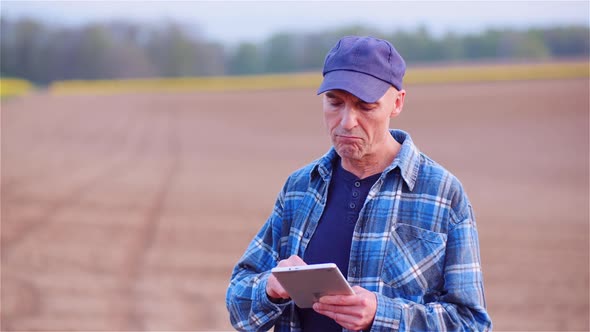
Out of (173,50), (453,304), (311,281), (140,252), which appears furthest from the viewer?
(173,50)

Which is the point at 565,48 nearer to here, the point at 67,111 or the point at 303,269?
the point at 67,111

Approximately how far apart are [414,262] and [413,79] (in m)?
33.2

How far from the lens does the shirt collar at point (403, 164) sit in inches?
95.1

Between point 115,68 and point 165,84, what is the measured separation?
1423 cm

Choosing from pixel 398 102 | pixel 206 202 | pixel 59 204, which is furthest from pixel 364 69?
pixel 59 204

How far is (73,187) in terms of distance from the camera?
13.3 metres

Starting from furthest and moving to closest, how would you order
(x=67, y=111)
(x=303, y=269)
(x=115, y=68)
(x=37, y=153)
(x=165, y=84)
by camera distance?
(x=115, y=68) < (x=165, y=84) < (x=67, y=111) < (x=37, y=153) < (x=303, y=269)

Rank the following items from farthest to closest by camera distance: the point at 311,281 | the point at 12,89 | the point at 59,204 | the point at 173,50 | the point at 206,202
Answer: the point at 173,50 < the point at 12,89 < the point at 206,202 < the point at 59,204 < the point at 311,281

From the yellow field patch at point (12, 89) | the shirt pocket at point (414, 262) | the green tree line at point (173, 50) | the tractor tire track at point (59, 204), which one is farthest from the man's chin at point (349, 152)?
the green tree line at point (173, 50)

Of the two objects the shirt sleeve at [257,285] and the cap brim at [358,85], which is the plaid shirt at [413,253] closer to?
the shirt sleeve at [257,285]

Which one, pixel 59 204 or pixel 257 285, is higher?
pixel 257 285

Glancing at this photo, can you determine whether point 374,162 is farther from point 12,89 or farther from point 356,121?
point 12,89

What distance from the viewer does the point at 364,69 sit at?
237cm

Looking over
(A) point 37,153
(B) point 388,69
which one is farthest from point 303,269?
(A) point 37,153
